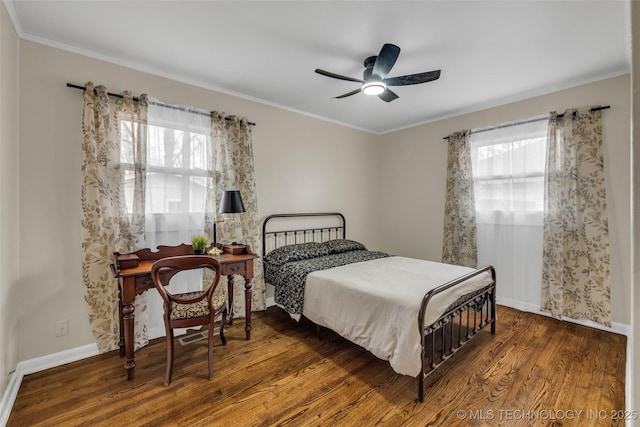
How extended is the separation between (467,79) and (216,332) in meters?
3.79

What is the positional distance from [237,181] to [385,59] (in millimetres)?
2042

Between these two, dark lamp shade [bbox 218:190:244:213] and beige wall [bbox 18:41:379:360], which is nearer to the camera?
beige wall [bbox 18:41:379:360]

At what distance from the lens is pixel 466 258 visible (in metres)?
3.96

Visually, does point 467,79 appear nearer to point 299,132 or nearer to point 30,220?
point 299,132

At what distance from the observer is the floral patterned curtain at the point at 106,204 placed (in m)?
2.49

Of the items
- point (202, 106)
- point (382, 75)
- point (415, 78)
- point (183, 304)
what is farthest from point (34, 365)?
point (415, 78)

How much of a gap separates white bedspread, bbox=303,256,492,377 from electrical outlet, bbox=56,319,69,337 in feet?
6.82

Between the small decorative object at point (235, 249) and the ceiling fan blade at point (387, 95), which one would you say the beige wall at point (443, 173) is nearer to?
the ceiling fan blade at point (387, 95)

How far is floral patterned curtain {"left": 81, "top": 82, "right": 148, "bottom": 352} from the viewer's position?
2494 mm

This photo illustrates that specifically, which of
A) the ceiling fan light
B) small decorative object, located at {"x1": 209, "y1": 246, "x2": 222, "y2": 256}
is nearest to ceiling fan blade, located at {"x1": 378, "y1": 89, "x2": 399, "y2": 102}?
the ceiling fan light

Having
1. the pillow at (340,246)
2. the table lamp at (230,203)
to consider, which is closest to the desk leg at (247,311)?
the table lamp at (230,203)

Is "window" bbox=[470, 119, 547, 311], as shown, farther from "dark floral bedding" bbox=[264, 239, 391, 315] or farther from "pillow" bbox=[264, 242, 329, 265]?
"pillow" bbox=[264, 242, 329, 265]

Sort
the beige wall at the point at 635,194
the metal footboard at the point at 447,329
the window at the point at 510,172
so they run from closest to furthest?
the beige wall at the point at 635,194, the metal footboard at the point at 447,329, the window at the point at 510,172

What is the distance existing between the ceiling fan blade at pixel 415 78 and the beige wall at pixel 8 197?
279 cm
